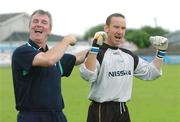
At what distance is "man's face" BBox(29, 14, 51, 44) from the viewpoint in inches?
182

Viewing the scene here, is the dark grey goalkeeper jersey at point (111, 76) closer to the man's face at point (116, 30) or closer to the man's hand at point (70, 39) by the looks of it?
the man's face at point (116, 30)

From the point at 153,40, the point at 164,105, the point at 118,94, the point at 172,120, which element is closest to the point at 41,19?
the point at 118,94

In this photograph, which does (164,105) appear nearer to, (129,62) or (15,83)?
(129,62)

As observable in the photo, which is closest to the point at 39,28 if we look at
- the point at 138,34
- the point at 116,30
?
the point at 116,30

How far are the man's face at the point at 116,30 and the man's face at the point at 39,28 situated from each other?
38.9 inches

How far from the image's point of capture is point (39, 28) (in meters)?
4.61

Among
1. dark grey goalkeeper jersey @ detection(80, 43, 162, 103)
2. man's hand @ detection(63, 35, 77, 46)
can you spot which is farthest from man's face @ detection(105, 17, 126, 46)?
man's hand @ detection(63, 35, 77, 46)

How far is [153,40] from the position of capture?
579 cm

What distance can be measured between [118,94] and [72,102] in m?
8.71

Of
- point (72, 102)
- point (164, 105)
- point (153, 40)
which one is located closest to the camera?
point (153, 40)

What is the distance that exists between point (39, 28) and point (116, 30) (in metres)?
1.11

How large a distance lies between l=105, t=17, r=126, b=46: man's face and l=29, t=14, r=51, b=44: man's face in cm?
99

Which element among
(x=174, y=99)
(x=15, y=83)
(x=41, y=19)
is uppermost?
(x=41, y=19)

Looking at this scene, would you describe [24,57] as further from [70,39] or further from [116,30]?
[116,30]
